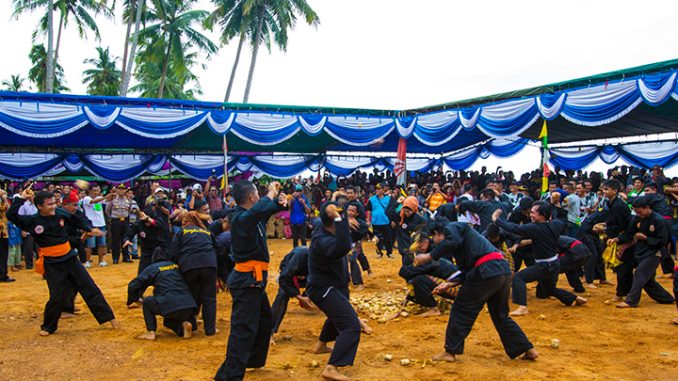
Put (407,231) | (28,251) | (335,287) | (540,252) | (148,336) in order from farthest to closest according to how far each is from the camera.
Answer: (28,251), (407,231), (540,252), (148,336), (335,287)

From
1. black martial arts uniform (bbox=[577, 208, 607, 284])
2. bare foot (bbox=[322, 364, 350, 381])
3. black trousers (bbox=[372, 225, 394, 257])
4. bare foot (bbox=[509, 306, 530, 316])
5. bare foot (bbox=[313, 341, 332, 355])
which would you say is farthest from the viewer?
black trousers (bbox=[372, 225, 394, 257])

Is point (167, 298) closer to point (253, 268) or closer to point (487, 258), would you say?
point (253, 268)

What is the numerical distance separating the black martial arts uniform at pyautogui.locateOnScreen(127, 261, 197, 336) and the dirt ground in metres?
0.20

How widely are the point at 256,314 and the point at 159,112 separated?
37.0 ft

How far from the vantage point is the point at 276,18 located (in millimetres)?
26156

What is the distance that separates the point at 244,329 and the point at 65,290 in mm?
2918

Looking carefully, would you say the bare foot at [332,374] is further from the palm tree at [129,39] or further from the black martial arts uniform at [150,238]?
the palm tree at [129,39]

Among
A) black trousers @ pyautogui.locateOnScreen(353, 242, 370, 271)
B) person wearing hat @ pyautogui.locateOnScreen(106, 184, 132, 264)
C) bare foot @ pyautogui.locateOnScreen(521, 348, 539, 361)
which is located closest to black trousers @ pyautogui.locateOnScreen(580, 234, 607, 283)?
black trousers @ pyautogui.locateOnScreen(353, 242, 370, 271)

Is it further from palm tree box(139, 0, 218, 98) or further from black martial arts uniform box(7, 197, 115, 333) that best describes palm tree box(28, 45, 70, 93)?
black martial arts uniform box(7, 197, 115, 333)

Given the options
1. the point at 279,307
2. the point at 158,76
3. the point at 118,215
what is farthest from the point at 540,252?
the point at 158,76

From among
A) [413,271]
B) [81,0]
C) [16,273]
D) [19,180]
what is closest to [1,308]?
[16,273]

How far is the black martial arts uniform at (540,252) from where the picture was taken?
6.71 meters

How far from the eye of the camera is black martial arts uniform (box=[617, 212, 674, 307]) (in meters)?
7.02

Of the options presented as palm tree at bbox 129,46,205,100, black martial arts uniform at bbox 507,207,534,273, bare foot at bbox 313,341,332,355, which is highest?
palm tree at bbox 129,46,205,100
